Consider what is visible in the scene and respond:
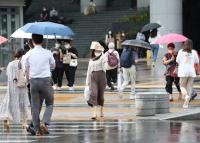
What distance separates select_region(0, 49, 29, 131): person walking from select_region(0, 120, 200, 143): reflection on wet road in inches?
13.4

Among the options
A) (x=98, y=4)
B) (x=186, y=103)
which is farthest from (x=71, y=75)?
(x=98, y=4)

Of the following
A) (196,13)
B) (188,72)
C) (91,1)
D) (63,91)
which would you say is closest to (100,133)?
(188,72)

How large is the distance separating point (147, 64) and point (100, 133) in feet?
81.9

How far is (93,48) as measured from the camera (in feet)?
60.6

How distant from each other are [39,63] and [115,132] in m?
2.21

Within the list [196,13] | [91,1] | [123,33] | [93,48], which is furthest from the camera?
[91,1]

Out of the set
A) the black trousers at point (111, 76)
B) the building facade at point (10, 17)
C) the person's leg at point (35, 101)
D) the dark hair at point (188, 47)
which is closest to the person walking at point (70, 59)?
the black trousers at point (111, 76)

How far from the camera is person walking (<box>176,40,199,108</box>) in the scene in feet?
→ 67.3

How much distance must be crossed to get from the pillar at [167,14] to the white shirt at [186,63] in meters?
23.4

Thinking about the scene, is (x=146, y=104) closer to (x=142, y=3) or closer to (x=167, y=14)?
(x=167, y=14)

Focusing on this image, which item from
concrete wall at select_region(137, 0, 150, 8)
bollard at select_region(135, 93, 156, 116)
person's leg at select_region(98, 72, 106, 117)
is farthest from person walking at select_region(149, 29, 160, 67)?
concrete wall at select_region(137, 0, 150, 8)

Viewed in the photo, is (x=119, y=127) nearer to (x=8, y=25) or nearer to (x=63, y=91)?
(x=63, y=91)

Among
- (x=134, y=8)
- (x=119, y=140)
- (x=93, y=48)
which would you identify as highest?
(x=134, y=8)

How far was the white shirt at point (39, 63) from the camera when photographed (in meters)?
15.5
